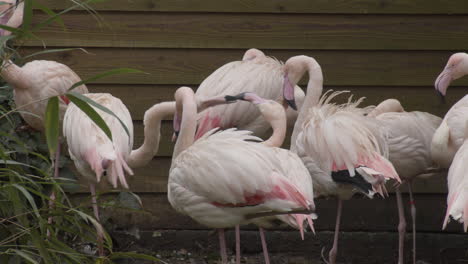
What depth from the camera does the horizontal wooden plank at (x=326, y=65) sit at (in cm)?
633

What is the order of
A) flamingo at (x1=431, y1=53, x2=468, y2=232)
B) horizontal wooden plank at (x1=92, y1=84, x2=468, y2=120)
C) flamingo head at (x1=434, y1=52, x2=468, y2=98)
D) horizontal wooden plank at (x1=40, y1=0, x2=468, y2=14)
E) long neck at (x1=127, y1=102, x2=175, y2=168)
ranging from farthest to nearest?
horizontal wooden plank at (x1=92, y1=84, x2=468, y2=120) < horizontal wooden plank at (x1=40, y1=0, x2=468, y2=14) < flamingo head at (x1=434, y1=52, x2=468, y2=98) < long neck at (x1=127, y1=102, x2=175, y2=168) < flamingo at (x1=431, y1=53, x2=468, y2=232)

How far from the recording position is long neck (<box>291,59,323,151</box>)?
18.3 ft

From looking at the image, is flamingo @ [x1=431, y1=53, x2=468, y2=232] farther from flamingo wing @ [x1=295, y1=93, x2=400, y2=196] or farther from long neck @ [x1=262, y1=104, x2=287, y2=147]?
long neck @ [x1=262, y1=104, x2=287, y2=147]

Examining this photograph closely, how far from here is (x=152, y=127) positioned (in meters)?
5.43

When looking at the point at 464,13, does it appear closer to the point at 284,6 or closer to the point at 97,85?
the point at 284,6

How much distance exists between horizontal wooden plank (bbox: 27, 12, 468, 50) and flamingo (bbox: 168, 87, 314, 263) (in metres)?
1.66

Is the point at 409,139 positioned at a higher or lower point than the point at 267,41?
lower

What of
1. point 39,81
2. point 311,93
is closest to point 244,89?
point 311,93

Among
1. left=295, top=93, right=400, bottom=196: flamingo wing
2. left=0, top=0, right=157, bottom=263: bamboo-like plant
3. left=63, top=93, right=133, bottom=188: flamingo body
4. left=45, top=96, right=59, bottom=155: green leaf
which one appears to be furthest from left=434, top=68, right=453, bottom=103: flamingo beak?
left=45, top=96, right=59, bottom=155: green leaf

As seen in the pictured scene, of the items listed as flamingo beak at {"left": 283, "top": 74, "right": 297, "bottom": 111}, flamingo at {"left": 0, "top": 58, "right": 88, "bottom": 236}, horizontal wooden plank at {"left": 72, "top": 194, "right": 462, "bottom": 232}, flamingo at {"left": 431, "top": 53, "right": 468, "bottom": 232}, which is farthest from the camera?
horizontal wooden plank at {"left": 72, "top": 194, "right": 462, "bottom": 232}

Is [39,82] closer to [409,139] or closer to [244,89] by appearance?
[244,89]

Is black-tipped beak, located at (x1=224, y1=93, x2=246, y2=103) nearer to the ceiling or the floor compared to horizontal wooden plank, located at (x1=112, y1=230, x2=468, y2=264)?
nearer to the ceiling

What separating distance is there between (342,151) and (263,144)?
0.50m

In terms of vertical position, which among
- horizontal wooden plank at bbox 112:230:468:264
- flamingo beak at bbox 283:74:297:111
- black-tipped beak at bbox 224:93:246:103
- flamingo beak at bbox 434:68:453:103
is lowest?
horizontal wooden plank at bbox 112:230:468:264
